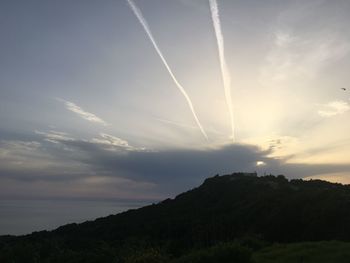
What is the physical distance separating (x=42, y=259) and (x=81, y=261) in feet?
10.4

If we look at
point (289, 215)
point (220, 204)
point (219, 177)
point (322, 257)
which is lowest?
point (322, 257)

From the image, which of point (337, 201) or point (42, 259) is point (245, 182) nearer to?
point (337, 201)

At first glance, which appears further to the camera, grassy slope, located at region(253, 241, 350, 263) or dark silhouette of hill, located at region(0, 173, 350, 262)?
dark silhouette of hill, located at region(0, 173, 350, 262)

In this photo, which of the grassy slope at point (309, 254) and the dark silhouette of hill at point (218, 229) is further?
the dark silhouette of hill at point (218, 229)

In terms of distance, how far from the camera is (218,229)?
62.2 m

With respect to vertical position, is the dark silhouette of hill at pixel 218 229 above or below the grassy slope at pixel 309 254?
above

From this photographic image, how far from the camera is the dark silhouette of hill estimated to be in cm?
2534

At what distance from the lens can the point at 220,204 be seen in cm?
9731

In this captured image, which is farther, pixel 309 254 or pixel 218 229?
pixel 218 229

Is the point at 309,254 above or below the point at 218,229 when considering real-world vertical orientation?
below

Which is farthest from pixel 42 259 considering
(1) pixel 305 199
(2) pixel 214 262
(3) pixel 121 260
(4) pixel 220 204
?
(4) pixel 220 204

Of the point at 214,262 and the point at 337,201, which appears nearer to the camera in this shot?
the point at 214,262

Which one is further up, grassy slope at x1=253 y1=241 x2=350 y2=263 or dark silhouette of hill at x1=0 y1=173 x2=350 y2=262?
dark silhouette of hill at x1=0 y1=173 x2=350 y2=262

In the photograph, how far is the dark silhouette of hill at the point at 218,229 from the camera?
2534 centimetres
